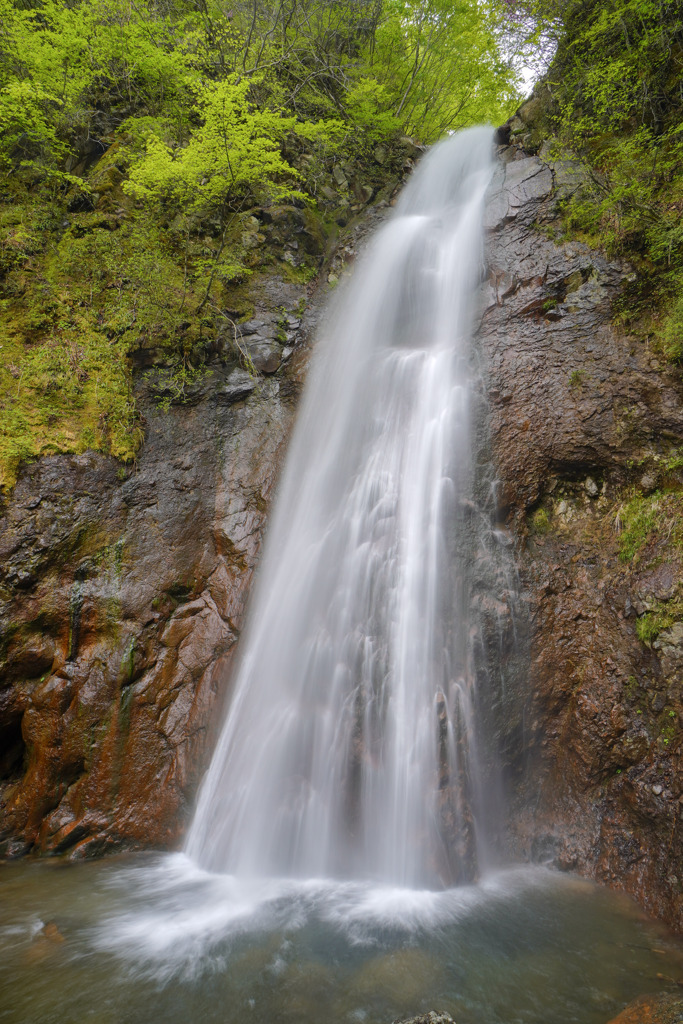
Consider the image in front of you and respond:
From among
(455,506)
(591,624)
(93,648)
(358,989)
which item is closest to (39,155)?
(93,648)

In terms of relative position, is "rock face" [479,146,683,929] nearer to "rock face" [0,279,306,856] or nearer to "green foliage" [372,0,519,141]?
"rock face" [0,279,306,856]

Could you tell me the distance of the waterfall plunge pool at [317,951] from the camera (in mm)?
2930

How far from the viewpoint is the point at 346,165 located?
11.7m

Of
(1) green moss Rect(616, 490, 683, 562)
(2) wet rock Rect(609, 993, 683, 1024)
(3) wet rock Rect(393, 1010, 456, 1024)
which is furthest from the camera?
(1) green moss Rect(616, 490, 683, 562)

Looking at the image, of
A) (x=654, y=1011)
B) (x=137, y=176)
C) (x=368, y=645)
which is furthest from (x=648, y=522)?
(x=137, y=176)

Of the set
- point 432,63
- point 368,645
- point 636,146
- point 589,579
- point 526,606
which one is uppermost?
point 432,63

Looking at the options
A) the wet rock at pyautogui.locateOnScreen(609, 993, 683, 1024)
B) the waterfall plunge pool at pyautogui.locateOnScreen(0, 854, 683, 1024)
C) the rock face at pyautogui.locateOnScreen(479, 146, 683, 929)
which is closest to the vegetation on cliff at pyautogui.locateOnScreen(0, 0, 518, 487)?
the waterfall plunge pool at pyautogui.locateOnScreen(0, 854, 683, 1024)

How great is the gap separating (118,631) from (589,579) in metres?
5.24

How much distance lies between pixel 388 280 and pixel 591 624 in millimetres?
6815

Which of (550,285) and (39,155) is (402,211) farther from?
(39,155)

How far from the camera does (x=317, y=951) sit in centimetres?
341

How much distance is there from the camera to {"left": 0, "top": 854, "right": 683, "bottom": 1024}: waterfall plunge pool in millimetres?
2930

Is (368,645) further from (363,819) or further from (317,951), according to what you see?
(317,951)

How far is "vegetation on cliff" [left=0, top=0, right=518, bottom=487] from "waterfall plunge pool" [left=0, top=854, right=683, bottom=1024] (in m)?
4.55
